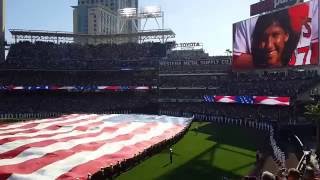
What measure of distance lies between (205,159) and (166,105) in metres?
51.8

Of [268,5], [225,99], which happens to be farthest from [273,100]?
[268,5]

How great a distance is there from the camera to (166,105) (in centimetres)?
8644

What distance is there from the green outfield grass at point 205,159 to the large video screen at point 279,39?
11.1 meters

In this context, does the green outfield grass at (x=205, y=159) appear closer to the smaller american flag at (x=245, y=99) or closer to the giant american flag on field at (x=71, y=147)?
the giant american flag on field at (x=71, y=147)

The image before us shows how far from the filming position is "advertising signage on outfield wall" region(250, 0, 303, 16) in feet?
205

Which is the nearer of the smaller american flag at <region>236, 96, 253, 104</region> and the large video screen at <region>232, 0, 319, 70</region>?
the large video screen at <region>232, 0, 319, 70</region>

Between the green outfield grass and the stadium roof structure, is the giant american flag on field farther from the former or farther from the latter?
the stadium roof structure

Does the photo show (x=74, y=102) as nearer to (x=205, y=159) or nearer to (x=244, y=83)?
(x=244, y=83)

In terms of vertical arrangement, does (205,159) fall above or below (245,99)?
below

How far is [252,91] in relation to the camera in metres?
71.3

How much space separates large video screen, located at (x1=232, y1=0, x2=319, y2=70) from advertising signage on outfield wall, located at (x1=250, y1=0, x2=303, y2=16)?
3.93 m

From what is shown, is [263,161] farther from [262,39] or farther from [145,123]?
[262,39]

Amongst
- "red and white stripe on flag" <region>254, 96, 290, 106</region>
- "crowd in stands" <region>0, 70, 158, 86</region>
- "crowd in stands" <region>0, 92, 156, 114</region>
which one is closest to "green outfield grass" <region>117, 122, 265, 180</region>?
"red and white stripe on flag" <region>254, 96, 290, 106</region>

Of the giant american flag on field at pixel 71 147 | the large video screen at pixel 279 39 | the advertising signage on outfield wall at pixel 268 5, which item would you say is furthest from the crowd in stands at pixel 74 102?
the giant american flag on field at pixel 71 147
